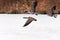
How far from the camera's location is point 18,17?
4.43 feet

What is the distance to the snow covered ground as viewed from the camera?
1.19 meters

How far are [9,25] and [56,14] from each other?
0.30 m

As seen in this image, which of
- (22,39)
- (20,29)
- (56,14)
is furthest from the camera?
(56,14)

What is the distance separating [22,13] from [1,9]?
0.43 ft

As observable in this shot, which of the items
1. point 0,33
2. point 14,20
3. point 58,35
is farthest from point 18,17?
point 58,35

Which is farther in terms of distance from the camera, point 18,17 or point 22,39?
point 18,17

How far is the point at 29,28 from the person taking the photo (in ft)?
4.19

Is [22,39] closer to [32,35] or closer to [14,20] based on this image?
[32,35]

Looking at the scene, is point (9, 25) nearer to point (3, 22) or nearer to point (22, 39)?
point (3, 22)

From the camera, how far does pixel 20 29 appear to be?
1.26 metres

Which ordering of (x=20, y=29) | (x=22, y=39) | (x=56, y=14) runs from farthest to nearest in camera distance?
(x=56, y=14) < (x=20, y=29) < (x=22, y=39)

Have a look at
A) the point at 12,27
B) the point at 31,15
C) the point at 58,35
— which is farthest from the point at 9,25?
the point at 58,35

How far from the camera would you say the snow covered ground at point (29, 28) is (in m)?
1.19

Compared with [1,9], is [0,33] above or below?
below
